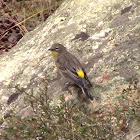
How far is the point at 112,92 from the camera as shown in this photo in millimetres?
4656

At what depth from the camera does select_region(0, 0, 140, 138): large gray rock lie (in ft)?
15.9

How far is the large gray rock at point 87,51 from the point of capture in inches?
191

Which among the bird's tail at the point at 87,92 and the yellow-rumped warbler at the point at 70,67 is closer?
the bird's tail at the point at 87,92

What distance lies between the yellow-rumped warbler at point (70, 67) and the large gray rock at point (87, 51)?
11cm

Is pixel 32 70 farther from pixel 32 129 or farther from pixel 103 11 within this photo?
pixel 32 129

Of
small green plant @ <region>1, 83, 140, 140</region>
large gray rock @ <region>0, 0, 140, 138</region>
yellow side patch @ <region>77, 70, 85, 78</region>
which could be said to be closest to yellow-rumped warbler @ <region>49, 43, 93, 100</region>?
yellow side patch @ <region>77, 70, 85, 78</region>

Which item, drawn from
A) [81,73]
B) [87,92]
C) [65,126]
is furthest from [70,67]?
[65,126]

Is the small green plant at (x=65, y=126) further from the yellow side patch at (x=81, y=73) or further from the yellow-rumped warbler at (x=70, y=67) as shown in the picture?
the yellow side patch at (x=81, y=73)

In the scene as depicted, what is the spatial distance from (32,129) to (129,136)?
923 mm

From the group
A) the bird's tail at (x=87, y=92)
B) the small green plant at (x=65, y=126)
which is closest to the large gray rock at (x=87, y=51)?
the bird's tail at (x=87, y=92)

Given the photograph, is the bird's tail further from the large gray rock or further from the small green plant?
the small green plant

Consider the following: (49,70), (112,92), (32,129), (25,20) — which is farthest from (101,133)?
(25,20)

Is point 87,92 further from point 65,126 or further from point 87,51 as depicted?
point 65,126

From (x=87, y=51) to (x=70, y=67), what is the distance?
0.94ft
